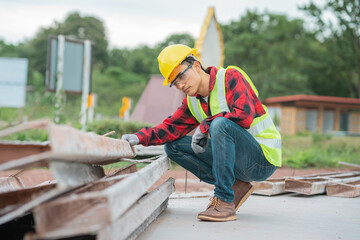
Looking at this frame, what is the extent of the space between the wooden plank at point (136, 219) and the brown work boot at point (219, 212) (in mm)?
323

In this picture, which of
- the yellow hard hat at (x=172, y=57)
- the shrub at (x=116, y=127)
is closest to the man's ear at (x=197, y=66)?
the yellow hard hat at (x=172, y=57)

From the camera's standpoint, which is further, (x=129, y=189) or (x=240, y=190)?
(x=240, y=190)

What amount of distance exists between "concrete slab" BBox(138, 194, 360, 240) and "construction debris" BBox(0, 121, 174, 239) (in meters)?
0.33

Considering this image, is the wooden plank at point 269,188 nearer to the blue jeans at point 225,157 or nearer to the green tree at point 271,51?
the blue jeans at point 225,157

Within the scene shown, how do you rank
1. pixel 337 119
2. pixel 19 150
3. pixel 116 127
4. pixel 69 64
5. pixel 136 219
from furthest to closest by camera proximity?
1. pixel 337 119
2. pixel 69 64
3. pixel 116 127
4. pixel 136 219
5. pixel 19 150

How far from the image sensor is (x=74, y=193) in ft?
6.37

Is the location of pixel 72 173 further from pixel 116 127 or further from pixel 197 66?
pixel 116 127

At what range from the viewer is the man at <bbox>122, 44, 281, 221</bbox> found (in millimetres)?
2910

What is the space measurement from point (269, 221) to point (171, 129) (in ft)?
3.18

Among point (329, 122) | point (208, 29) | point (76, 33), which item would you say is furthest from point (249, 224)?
point (76, 33)

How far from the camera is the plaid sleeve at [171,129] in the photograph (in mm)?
3273

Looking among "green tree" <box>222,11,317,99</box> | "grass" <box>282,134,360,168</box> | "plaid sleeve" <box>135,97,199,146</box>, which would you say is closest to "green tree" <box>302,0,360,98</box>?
"green tree" <box>222,11,317,99</box>

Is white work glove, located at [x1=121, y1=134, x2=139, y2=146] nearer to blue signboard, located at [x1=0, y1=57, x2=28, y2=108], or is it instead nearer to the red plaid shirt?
the red plaid shirt

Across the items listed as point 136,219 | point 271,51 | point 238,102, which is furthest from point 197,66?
point 271,51
